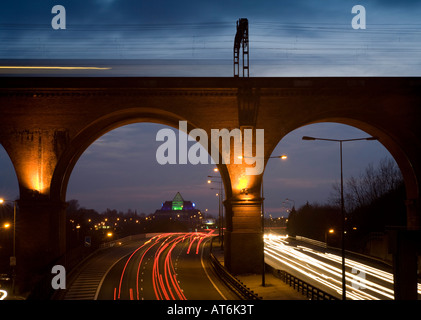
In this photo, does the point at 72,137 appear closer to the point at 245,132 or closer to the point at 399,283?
the point at 245,132

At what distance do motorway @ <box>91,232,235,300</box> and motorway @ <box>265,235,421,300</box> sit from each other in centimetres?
689

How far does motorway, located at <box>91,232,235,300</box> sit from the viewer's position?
2614 cm

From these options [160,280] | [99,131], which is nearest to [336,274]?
[160,280]

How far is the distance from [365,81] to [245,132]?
328 inches

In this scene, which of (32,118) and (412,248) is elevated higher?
(32,118)

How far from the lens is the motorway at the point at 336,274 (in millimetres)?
27766

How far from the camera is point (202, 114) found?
2997cm

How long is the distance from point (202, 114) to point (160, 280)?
11.8 metres

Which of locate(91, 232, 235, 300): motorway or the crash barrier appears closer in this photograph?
the crash barrier

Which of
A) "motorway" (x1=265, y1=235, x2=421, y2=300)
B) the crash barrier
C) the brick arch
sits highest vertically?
the brick arch

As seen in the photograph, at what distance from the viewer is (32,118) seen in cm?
2970

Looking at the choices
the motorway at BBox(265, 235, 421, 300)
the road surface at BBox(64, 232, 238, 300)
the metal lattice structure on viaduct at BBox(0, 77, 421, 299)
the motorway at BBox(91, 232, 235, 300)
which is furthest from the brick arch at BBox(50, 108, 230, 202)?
the motorway at BBox(265, 235, 421, 300)

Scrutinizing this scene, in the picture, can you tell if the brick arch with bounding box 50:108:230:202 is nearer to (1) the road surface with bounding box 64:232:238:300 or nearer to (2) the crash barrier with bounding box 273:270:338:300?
(1) the road surface with bounding box 64:232:238:300

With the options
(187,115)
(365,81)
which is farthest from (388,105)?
(187,115)
